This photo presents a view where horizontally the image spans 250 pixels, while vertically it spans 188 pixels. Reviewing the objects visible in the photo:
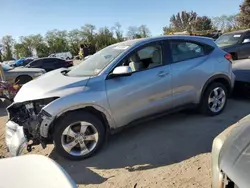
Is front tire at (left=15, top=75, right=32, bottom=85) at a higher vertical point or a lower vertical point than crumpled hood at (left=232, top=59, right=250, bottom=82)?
higher

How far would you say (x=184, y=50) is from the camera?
5.04m

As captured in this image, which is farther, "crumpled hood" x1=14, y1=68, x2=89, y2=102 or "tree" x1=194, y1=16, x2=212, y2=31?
"tree" x1=194, y1=16, x2=212, y2=31

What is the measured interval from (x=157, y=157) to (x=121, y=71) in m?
1.36

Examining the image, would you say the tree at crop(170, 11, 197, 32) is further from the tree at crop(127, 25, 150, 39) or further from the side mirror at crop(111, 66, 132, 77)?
the side mirror at crop(111, 66, 132, 77)

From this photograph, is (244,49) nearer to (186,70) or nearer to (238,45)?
(238,45)

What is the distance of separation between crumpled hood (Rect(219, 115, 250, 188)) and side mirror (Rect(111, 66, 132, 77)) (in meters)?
2.18

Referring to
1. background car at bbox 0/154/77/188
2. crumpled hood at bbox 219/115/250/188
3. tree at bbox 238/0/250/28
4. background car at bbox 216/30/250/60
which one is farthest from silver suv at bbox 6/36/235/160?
tree at bbox 238/0/250/28

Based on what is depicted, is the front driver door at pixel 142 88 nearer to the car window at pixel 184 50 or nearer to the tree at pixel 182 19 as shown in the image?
the car window at pixel 184 50

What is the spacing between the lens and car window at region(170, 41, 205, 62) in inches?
193

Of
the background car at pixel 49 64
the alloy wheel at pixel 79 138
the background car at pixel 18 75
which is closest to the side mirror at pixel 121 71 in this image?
the alloy wheel at pixel 79 138

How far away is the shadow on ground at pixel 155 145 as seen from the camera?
387 cm

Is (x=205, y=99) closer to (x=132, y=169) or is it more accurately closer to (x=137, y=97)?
(x=137, y=97)

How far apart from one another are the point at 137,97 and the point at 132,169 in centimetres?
116

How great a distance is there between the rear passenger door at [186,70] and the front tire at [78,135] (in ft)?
5.03
